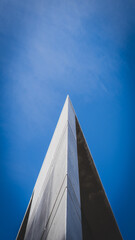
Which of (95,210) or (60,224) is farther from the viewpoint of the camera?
(95,210)

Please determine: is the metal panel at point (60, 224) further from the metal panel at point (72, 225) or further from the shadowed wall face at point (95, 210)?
the shadowed wall face at point (95, 210)

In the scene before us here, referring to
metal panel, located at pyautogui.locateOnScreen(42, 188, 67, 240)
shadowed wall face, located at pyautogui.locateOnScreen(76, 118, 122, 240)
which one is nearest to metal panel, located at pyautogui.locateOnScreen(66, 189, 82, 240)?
metal panel, located at pyautogui.locateOnScreen(42, 188, 67, 240)

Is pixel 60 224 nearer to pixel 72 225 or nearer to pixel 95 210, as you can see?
pixel 72 225

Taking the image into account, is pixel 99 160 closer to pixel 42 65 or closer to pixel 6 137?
pixel 6 137

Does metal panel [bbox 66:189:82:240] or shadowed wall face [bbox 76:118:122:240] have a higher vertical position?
shadowed wall face [bbox 76:118:122:240]

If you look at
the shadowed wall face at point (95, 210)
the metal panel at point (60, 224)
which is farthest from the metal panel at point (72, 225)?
the shadowed wall face at point (95, 210)

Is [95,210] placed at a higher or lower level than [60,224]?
higher

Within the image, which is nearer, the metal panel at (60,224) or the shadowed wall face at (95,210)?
the metal panel at (60,224)

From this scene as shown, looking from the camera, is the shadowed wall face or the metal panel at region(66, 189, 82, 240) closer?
the metal panel at region(66, 189, 82, 240)

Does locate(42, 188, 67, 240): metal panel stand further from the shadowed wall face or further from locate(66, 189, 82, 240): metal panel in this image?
the shadowed wall face

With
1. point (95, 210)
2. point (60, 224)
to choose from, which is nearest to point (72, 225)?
point (60, 224)

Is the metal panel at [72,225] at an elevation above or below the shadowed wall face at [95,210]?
below

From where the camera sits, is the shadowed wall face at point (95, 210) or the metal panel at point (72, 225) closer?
the metal panel at point (72, 225)

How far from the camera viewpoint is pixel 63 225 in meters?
2.73
